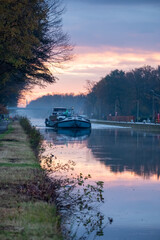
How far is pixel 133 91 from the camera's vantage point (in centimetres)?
12169

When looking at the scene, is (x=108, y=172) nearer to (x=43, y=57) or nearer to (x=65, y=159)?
(x=65, y=159)

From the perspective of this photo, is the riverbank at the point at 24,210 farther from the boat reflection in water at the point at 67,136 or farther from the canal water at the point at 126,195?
the boat reflection in water at the point at 67,136

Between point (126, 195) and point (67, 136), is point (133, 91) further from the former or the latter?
point (126, 195)

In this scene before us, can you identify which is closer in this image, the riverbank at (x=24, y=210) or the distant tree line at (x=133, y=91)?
the riverbank at (x=24, y=210)

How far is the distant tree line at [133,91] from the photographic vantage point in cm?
11794

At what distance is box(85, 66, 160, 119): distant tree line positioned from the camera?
117938 millimetres

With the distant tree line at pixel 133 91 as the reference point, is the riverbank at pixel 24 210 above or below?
below

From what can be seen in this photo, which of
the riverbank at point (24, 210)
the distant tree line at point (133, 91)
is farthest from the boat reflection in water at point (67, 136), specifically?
the distant tree line at point (133, 91)

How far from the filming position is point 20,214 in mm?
8914

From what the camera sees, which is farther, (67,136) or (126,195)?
(67,136)

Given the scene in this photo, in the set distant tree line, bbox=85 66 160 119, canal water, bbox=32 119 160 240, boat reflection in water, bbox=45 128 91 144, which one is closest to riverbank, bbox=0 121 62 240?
canal water, bbox=32 119 160 240

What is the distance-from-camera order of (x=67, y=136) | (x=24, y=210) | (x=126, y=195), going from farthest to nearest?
(x=67, y=136), (x=126, y=195), (x=24, y=210)

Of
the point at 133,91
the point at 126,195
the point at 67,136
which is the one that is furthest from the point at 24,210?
the point at 133,91

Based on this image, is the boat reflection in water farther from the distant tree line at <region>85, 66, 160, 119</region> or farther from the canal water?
the distant tree line at <region>85, 66, 160, 119</region>
